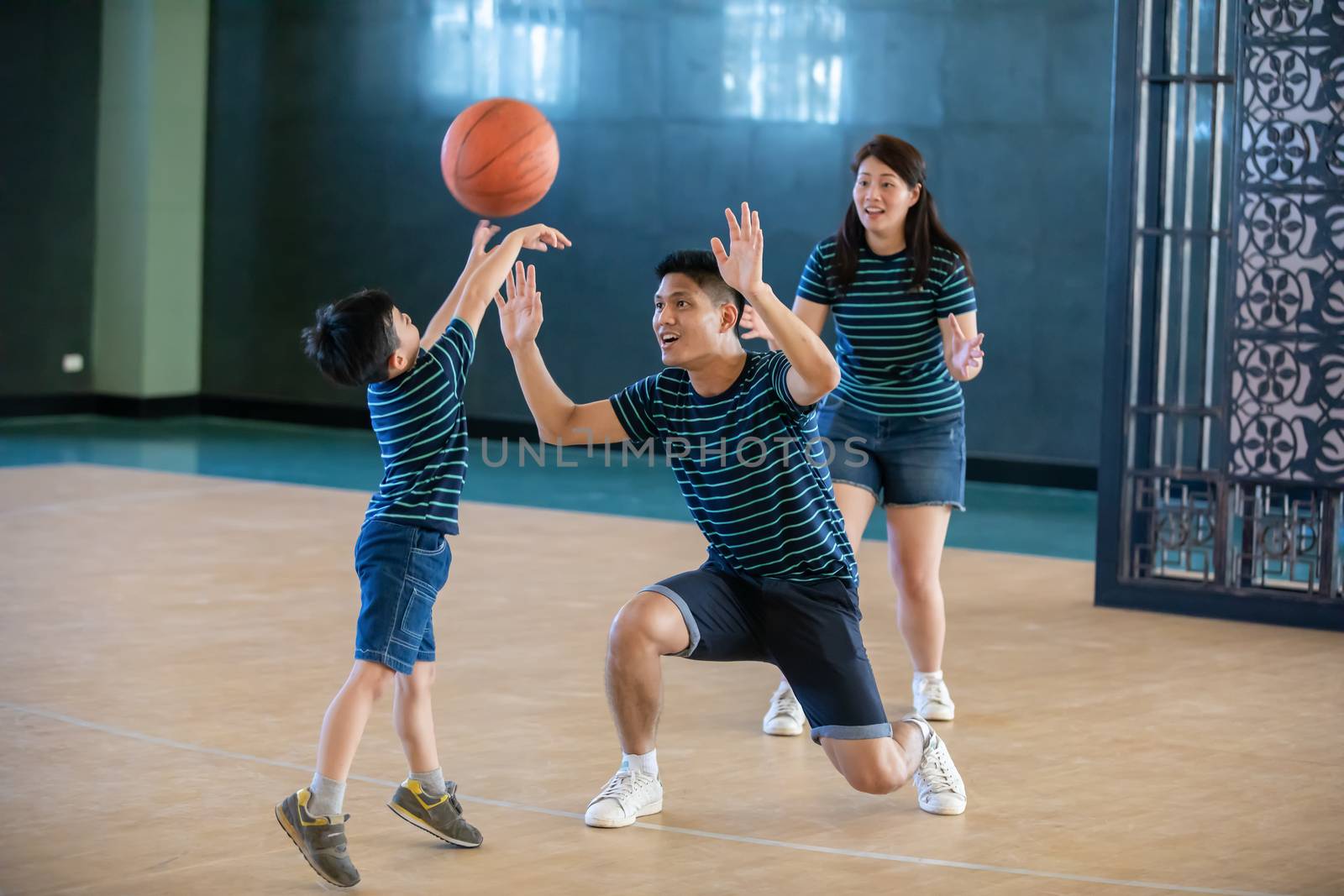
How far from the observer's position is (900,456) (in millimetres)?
5105

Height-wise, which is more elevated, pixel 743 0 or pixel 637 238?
pixel 743 0

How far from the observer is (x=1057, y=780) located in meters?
4.51

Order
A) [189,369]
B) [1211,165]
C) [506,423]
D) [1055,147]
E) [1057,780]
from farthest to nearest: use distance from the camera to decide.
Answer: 1. [189,369]
2. [506,423]
3. [1055,147]
4. [1211,165]
5. [1057,780]

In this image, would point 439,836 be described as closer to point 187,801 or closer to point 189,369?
point 187,801

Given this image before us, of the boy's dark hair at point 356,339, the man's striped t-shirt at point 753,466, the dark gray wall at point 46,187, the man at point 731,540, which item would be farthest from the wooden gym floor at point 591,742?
the dark gray wall at point 46,187

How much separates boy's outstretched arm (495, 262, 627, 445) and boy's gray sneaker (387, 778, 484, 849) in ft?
2.73

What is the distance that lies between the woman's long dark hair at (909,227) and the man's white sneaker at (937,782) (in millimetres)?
1423

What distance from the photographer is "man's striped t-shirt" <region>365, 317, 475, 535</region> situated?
12.4 feet

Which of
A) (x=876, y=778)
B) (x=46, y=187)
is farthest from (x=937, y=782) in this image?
(x=46, y=187)

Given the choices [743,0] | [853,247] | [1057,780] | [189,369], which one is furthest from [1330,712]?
[189,369]

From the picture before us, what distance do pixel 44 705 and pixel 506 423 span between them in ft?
23.9

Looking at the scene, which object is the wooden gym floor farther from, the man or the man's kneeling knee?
the man

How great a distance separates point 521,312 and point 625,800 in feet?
3.63

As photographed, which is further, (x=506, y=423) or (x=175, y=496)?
(x=506, y=423)
